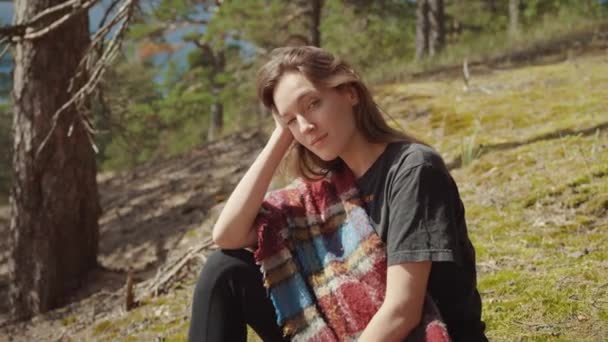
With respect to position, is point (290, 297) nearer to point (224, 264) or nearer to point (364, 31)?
point (224, 264)

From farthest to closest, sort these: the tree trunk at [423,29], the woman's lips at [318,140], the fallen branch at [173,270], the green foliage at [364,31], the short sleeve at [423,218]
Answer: the green foliage at [364,31]
the tree trunk at [423,29]
the fallen branch at [173,270]
the woman's lips at [318,140]
the short sleeve at [423,218]

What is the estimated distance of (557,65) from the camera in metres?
7.69

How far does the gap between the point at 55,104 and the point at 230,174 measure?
9.18 ft

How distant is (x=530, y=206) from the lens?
3748mm

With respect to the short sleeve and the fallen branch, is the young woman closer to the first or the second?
the short sleeve

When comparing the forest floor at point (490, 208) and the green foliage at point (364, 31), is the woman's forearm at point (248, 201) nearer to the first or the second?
Result: the forest floor at point (490, 208)

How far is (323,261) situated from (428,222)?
54 cm

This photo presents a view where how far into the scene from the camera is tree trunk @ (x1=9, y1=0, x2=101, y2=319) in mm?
4758

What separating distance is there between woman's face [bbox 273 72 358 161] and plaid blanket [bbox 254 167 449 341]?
17 centimetres

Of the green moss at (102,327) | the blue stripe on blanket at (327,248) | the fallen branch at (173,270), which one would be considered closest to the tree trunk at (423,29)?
the fallen branch at (173,270)

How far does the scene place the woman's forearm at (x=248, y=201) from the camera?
2.07 meters

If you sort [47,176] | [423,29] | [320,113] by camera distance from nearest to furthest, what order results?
[320,113] < [47,176] < [423,29]

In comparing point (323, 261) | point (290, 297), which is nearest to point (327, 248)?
point (323, 261)

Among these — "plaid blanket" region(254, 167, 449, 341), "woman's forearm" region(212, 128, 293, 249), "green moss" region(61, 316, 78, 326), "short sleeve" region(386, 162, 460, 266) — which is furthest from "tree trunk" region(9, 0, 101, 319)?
"short sleeve" region(386, 162, 460, 266)
